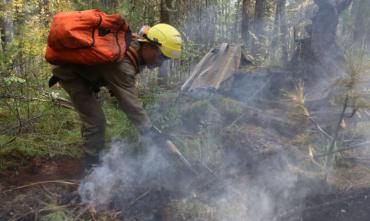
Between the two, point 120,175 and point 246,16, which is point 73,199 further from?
point 246,16

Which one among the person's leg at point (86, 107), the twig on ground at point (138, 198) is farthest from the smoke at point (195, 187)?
the person's leg at point (86, 107)

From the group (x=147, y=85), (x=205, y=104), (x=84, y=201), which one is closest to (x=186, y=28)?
(x=147, y=85)

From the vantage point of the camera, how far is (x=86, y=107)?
4.02 metres

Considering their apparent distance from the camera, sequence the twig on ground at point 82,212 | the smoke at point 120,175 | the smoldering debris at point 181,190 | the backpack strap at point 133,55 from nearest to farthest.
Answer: the twig on ground at point 82,212
the backpack strap at point 133,55
the smoldering debris at point 181,190
the smoke at point 120,175

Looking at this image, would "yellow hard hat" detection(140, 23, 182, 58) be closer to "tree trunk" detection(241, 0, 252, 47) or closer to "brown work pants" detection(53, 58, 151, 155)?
"brown work pants" detection(53, 58, 151, 155)

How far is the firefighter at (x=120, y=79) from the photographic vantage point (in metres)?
3.57

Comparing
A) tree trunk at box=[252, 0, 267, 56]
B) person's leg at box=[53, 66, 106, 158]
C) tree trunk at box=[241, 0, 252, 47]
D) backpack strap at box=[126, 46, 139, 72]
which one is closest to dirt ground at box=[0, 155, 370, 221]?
person's leg at box=[53, 66, 106, 158]

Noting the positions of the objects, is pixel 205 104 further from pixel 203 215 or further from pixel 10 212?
pixel 10 212

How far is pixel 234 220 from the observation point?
12.0 ft

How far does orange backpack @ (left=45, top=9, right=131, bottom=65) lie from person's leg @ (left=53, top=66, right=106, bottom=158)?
1.16ft

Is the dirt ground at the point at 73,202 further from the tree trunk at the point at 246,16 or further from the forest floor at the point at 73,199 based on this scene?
the tree trunk at the point at 246,16

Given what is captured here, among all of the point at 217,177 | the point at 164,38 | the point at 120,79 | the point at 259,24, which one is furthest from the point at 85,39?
the point at 259,24

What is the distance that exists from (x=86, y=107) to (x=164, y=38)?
1188 mm

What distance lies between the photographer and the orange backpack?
3240 millimetres
